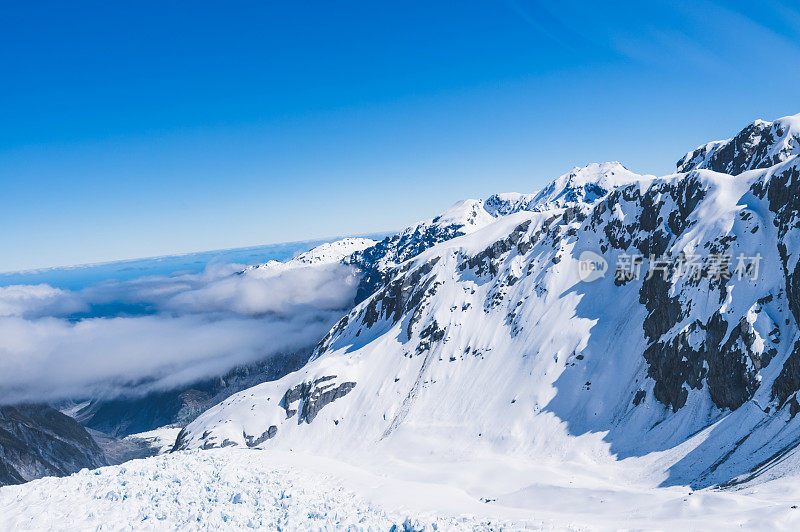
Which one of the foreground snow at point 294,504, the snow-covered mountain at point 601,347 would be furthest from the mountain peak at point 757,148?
the foreground snow at point 294,504

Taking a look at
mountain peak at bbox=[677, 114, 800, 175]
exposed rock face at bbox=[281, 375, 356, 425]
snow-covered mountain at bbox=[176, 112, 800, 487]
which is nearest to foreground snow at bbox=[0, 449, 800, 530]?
snow-covered mountain at bbox=[176, 112, 800, 487]

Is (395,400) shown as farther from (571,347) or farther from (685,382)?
(685,382)

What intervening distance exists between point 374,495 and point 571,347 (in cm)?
9650

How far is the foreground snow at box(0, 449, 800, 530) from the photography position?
28.2m

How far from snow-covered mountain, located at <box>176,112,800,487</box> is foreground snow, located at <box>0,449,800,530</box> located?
2411cm

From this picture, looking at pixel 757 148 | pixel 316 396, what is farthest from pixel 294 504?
pixel 757 148

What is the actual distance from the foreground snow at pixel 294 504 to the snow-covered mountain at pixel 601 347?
949 inches

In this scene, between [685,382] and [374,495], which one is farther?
[685,382]

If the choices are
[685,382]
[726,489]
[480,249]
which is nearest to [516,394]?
[685,382]

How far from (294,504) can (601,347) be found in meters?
103

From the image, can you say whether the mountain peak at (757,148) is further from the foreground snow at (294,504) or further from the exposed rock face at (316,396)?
the exposed rock face at (316,396)

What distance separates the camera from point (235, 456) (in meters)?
46.8

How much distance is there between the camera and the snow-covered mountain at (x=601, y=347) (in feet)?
249

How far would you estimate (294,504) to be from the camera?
32.1 meters
